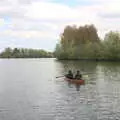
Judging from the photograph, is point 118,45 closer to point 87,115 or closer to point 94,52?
point 94,52

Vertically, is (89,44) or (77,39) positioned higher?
(77,39)

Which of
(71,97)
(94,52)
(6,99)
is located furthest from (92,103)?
(94,52)

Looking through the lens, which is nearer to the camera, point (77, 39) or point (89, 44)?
point (89, 44)

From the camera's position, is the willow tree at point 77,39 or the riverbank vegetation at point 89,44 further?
the willow tree at point 77,39

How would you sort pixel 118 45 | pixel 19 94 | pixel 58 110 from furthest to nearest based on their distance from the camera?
pixel 118 45 < pixel 19 94 < pixel 58 110

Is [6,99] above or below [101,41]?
below

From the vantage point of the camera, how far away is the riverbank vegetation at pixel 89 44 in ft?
460

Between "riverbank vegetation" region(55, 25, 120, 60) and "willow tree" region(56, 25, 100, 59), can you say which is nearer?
"riverbank vegetation" region(55, 25, 120, 60)

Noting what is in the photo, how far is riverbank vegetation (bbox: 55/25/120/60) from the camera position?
140m

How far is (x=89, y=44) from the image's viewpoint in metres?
147

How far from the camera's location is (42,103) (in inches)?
1471

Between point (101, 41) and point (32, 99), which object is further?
point (101, 41)

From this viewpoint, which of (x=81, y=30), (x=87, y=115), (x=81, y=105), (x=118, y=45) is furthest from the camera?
(x=81, y=30)

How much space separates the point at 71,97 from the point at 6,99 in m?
7.52
